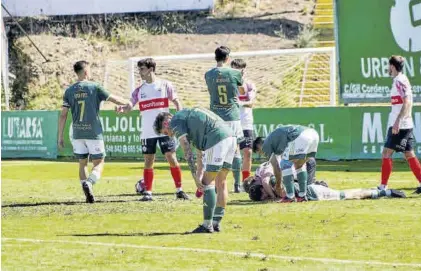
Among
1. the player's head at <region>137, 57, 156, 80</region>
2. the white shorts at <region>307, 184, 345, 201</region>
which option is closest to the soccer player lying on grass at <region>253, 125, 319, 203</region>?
the white shorts at <region>307, 184, 345, 201</region>

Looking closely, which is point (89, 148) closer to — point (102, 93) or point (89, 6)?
point (102, 93)

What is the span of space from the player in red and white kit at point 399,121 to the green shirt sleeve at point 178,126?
538 centimetres

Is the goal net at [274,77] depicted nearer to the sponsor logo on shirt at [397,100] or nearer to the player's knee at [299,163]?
the sponsor logo on shirt at [397,100]

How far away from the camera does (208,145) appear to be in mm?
13828

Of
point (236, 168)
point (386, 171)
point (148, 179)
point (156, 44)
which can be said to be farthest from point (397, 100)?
point (156, 44)

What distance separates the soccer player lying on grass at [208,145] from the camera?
13.5m

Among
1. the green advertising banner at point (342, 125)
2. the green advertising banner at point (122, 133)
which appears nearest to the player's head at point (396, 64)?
the green advertising banner at point (342, 125)

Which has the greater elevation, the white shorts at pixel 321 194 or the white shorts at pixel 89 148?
the white shorts at pixel 89 148

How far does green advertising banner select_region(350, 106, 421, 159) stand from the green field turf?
7.94 m

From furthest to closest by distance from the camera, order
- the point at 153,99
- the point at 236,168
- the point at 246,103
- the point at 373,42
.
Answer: the point at 373,42 → the point at 246,103 → the point at 236,168 → the point at 153,99

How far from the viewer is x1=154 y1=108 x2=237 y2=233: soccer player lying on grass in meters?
13.5

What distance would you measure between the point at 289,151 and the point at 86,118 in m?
3.21

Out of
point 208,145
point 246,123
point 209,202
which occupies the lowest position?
point 209,202

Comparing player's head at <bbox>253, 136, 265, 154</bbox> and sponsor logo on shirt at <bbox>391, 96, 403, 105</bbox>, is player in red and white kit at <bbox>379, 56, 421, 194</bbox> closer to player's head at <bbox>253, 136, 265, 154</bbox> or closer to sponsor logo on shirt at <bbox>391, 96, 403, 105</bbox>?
sponsor logo on shirt at <bbox>391, 96, 403, 105</bbox>
